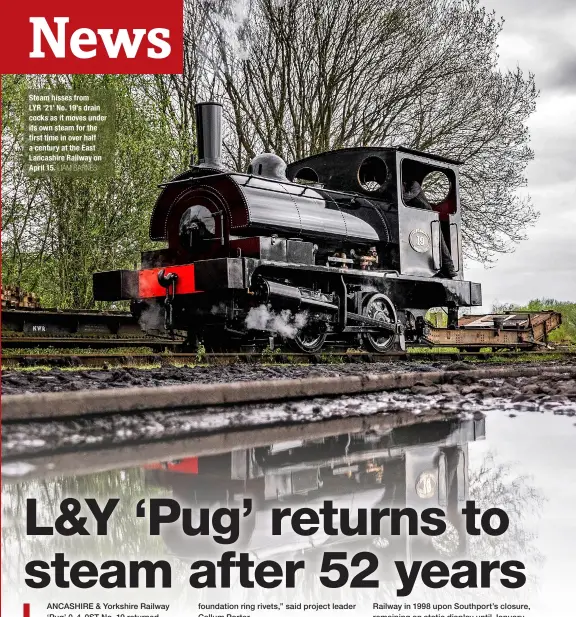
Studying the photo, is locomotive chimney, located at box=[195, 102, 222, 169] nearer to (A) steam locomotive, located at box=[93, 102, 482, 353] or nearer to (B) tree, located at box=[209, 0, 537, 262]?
(A) steam locomotive, located at box=[93, 102, 482, 353]

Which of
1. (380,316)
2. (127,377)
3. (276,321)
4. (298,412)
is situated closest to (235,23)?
(380,316)

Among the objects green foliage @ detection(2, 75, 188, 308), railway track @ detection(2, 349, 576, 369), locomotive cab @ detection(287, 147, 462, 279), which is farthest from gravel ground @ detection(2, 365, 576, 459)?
green foliage @ detection(2, 75, 188, 308)

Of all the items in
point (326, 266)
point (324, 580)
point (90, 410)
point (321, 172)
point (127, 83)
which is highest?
point (127, 83)

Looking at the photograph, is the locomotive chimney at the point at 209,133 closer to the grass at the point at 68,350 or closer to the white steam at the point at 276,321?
the white steam at the point at 276,321

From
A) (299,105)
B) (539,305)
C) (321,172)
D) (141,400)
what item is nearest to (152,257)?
(321,172)

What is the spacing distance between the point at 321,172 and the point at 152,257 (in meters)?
2.66

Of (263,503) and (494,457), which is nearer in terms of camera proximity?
(263,503)

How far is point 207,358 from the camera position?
321 inches

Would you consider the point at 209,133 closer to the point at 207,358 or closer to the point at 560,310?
the point at 207,358

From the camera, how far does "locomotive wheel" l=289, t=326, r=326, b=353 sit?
28.1 feet

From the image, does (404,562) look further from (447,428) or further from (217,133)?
(217,133)

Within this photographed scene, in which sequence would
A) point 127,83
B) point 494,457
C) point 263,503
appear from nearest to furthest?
point 263,503
point 494,457
point 127,83

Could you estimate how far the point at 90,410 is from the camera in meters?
3.38

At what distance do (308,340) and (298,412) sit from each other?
180 inches
